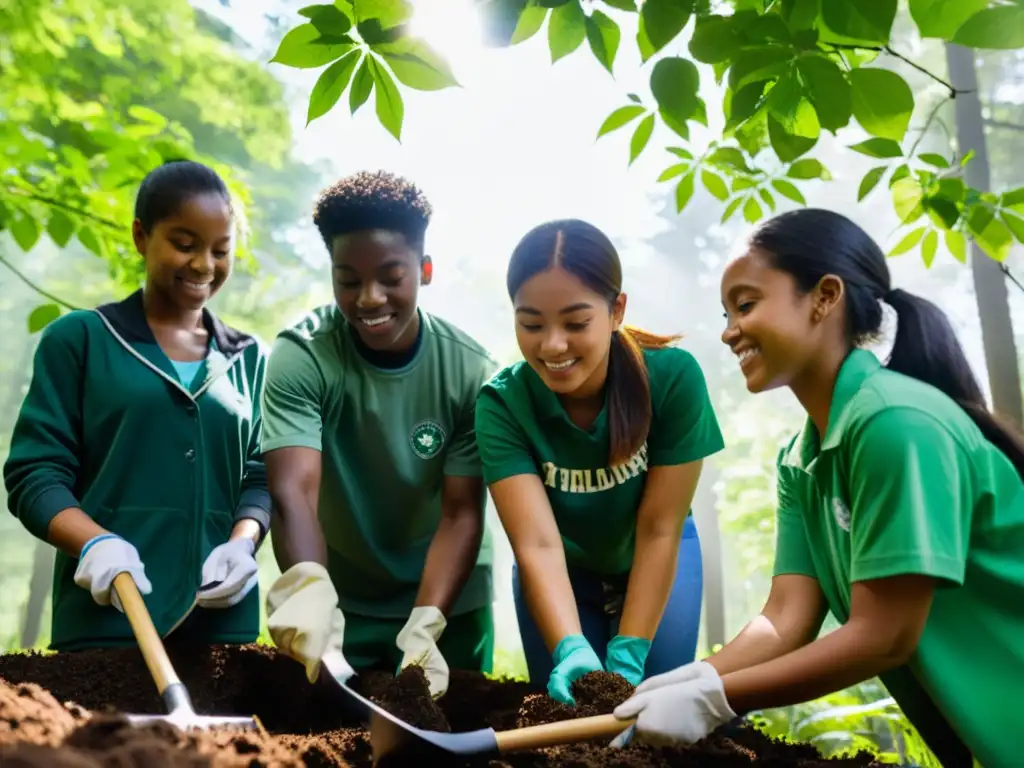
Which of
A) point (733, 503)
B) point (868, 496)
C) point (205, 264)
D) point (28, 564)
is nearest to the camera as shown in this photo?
point (868, 496)

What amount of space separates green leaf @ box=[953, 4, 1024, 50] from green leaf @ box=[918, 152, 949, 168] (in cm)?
66

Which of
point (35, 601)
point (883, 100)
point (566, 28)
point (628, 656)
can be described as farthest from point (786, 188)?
point (35, 601)

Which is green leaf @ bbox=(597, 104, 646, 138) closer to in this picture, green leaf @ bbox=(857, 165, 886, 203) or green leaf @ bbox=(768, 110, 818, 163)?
green leaf @ bbox=(768, 110, 818, 163)

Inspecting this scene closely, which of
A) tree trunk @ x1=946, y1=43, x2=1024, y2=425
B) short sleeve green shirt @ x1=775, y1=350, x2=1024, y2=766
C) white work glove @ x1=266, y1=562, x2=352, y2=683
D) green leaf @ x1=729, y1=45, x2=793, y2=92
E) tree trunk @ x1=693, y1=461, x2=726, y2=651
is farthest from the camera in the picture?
tree trunk @ x1=693, y1=461, x2=726, y2=651

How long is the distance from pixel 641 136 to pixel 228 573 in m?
1.25

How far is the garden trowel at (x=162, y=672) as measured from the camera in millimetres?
1220

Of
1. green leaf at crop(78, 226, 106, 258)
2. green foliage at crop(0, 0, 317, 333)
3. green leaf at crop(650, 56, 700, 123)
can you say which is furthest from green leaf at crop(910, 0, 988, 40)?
green leaf at crop(78, 226, 106, 258)

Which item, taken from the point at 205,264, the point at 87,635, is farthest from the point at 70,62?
the point at 87,635

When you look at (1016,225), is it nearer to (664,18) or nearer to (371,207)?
(664,18)

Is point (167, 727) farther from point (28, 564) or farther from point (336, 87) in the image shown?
point (28, 564)

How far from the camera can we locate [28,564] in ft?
49.1

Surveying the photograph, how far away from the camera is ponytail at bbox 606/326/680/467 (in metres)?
1.68

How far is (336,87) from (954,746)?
58.4 inches

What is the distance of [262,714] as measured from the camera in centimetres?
156
